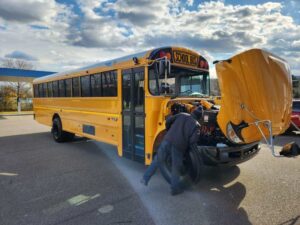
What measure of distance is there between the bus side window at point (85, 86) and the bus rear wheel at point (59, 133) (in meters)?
2.45

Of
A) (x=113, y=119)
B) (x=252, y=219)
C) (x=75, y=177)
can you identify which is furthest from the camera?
(x=113, y=119)

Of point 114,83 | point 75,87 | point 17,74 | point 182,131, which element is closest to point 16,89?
point 17,74

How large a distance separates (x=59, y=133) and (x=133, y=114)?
198 inches

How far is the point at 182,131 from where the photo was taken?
4.36 meters

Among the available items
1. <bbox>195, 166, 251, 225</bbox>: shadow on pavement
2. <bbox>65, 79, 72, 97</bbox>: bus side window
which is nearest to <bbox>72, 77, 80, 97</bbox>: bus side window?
<bbox>65, 79, 72, 97</bbox>: bus side window

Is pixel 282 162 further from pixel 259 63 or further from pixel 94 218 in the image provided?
pixel 94 218

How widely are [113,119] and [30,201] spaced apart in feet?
8.70

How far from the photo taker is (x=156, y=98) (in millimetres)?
4973

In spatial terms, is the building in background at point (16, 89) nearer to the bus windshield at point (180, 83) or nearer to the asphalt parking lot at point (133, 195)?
the asphalt parking lot at point (133, 195)

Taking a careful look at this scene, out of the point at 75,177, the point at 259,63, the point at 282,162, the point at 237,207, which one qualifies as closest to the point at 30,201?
the point at 75,177

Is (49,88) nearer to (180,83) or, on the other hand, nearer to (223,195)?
(180,83)

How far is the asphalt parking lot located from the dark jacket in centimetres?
92

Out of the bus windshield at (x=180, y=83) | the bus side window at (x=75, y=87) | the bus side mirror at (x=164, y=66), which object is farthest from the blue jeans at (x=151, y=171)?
the bus side window at (x=75, y=87)

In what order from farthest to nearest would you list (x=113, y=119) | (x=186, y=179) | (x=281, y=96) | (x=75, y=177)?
(x=113, y=119) → (x=75, y=177) → (x=186, y=179) → (x=281, y=96)
